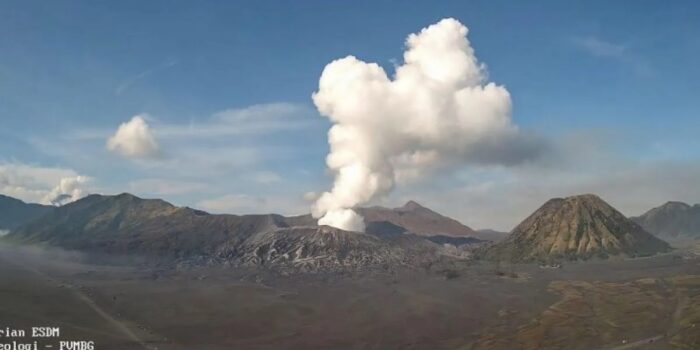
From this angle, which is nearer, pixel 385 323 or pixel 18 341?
pixel 18 341

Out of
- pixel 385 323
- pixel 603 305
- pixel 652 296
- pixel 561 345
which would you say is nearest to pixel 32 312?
pixel 385 323

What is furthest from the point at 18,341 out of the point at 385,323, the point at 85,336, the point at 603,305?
the point at 603,305

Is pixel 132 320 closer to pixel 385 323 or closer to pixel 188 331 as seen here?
pixel 188 331

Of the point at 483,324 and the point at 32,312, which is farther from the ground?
the point at 32,312

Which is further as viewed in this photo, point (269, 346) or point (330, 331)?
point (330, 331)

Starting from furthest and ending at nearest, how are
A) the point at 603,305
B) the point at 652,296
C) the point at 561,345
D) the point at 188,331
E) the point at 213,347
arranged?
the point at 652,296
the point at 603,305
the point at 188,331
the point at 213,347
the point at 561,345

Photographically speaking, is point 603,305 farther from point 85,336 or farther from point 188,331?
point 85,336

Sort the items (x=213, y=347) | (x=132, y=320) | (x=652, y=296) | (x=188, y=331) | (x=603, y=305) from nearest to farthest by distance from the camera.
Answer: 1. (x=213, y=347)
2. (x=188, y=331)
3. (x=132, y=320)
4. (x=603, y=305)
5. (x=652, y=296)

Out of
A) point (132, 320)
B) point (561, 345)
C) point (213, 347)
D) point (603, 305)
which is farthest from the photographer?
point (603, 305)

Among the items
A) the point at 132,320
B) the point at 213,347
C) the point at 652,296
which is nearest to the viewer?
the point at 213,347
